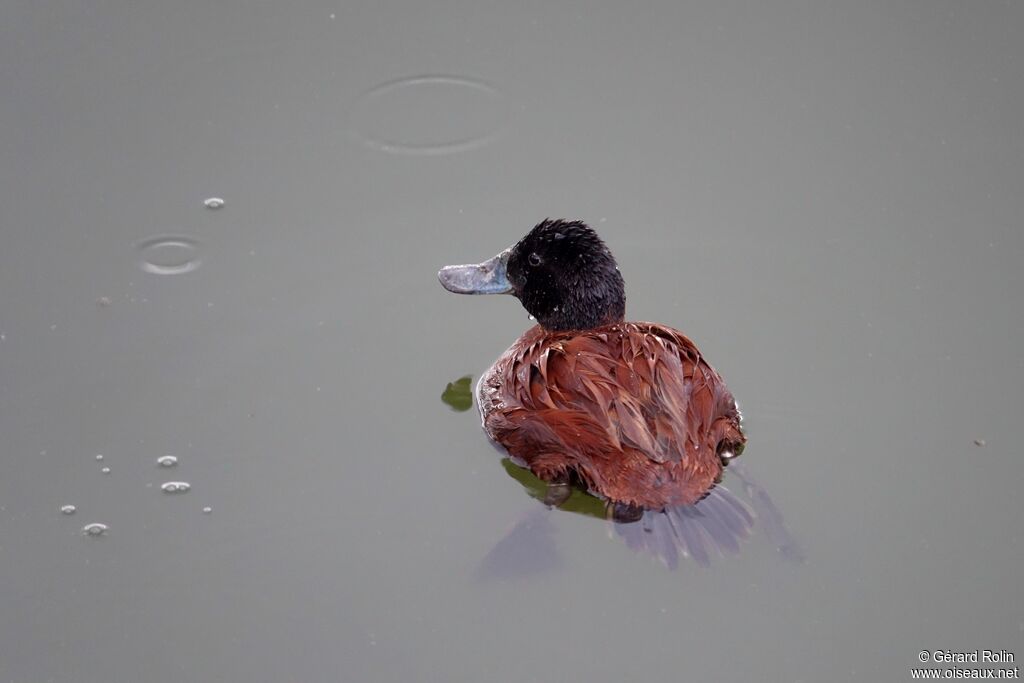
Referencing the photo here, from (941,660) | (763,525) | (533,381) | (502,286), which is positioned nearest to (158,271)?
(502,286)

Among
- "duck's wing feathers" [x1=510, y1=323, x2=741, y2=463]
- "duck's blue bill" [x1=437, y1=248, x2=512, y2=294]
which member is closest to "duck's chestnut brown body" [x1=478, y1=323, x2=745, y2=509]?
"duck's wing feathers" [x1=510, y1=323, x2=741, y2=463]

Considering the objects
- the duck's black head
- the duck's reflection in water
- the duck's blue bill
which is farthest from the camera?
the duck's blue bill

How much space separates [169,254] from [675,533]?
299 centimetres

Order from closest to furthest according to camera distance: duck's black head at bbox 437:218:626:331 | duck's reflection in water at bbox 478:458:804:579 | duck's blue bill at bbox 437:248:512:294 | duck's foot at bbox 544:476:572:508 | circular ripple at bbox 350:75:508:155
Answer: duck's reflection in water at bbox 478:458:804:579, duck's foot at bbox 544:476:572:508, duck's black head at bbox 437:218:626:331, duck's blue bill at bbox 437:248:512:294, circular ripple at bbox 350:75:508:155

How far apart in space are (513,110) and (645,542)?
3133 millimetres

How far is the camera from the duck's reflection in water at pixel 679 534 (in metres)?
4.83

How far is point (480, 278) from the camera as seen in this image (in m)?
5.90

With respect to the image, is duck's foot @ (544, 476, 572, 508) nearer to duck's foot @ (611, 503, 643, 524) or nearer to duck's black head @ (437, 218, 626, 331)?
duck's foot @ (611, 503, 643, 524)

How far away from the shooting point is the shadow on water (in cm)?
484

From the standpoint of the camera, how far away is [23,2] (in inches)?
312

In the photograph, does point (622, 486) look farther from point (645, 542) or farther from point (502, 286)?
point (502, 286)

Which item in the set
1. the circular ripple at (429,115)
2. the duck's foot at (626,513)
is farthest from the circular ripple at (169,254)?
the duck's foot at (626,513)

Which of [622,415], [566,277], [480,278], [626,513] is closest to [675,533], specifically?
[626,513]

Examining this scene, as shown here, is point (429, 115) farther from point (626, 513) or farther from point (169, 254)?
point (626, 513)
